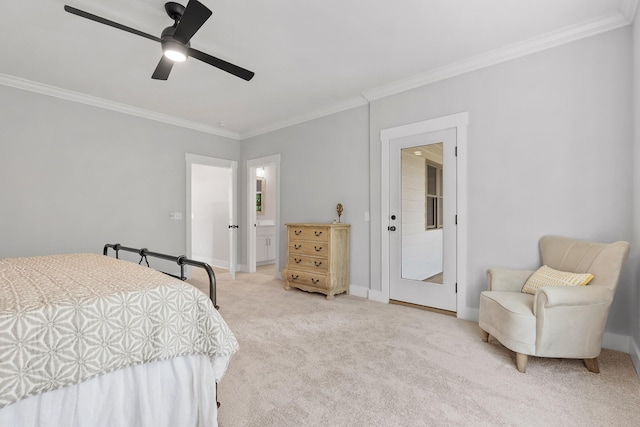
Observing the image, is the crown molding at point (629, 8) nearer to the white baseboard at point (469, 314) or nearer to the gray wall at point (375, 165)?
the gray wall at point (375, 165)

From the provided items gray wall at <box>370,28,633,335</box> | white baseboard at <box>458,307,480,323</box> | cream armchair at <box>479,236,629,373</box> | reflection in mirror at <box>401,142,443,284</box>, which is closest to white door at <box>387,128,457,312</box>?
reflection in mirror at <box>401,142,443,284</box>

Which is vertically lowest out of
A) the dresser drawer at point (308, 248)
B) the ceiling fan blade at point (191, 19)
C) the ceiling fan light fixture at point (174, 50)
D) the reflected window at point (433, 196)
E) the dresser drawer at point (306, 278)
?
the dresser drawer at point (306, 278)

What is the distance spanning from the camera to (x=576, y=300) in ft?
6.66

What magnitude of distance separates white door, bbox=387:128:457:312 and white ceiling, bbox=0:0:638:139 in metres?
0.77

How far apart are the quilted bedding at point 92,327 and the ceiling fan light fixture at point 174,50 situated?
1649 mm

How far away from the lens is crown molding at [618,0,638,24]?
2241 mm

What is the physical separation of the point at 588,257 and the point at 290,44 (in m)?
3.02

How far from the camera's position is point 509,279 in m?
2.68

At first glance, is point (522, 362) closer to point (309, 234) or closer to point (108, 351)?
point (108, 351)

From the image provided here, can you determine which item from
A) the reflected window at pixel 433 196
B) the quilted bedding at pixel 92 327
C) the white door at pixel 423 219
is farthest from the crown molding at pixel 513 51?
the quilted bedding at pixel 92 327

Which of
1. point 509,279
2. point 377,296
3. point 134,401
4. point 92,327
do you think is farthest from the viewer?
point 377,296

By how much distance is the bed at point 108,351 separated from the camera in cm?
109

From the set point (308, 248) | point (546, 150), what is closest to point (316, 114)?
point (308, 248)

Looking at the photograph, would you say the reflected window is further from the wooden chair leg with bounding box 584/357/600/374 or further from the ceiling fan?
the ceiling fan
